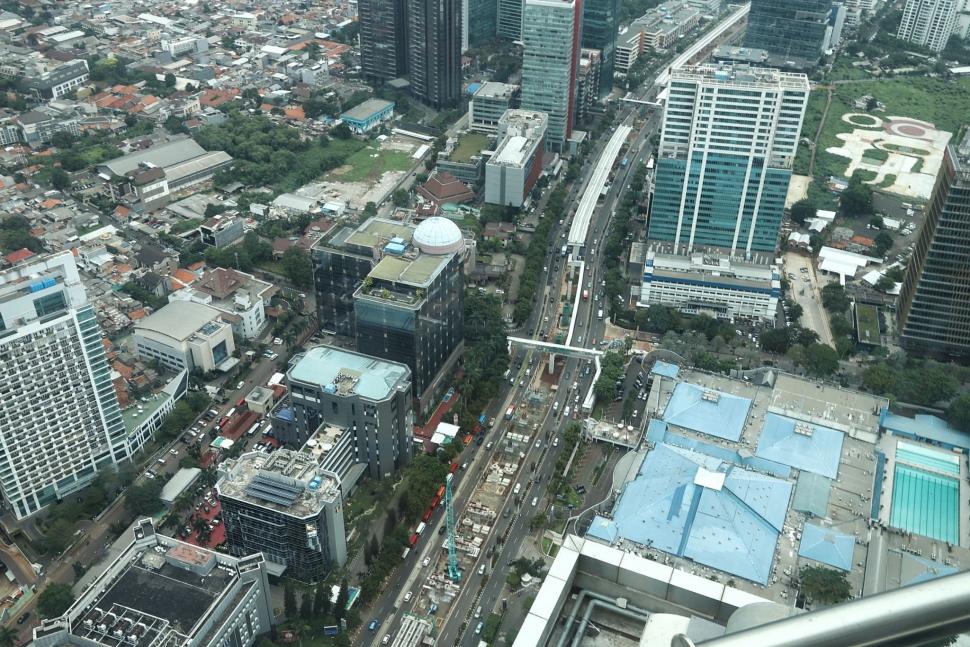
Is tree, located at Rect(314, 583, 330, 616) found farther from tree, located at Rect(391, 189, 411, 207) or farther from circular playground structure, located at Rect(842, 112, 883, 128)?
circular playground structure, located at Rect(842, 112, 883, 128)

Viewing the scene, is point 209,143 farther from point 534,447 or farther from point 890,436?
point 890,436

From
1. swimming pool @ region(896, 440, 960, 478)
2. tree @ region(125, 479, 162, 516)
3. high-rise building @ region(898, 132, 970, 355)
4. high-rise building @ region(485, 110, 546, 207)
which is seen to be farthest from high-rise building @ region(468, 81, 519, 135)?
tree @ region(125, 479, 162, 516)

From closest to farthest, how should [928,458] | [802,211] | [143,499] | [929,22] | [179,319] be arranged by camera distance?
[143,499] < [928,458] < [179,319] < [802,211] < [929,22]

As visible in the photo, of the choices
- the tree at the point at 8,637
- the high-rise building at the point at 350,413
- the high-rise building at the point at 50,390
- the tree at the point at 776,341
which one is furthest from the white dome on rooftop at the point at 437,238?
the tree at the point at 8,637

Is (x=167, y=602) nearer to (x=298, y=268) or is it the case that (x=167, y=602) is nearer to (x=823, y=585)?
(x=823, y=585)

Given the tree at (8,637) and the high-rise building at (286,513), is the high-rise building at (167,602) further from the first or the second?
the tree at (8,637)

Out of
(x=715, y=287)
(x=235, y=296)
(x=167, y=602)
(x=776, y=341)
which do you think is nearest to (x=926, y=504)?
(x=776, y=341)
